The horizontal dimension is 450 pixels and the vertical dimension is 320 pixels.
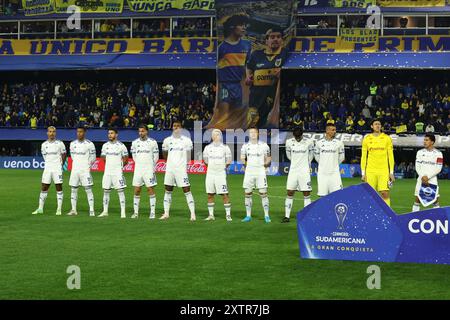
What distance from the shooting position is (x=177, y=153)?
67.2ft

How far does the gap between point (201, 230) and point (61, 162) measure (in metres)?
5.71

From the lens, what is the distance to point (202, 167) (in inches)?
1672

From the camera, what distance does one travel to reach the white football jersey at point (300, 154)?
19.9 m

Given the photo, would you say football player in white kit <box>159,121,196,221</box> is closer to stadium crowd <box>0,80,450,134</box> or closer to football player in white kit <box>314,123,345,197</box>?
football player in white kit <box>314,123,345,197</box>

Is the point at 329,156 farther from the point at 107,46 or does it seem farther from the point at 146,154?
the point at 107,46

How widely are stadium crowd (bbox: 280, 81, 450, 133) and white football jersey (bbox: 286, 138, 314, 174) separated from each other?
21.9 m

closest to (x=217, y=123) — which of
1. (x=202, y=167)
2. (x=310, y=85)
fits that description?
(x=202, y=167)

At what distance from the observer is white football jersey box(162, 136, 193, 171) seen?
66.9ft

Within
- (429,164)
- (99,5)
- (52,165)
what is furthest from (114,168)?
(99,5)

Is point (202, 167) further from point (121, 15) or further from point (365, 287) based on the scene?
point (365, 287)

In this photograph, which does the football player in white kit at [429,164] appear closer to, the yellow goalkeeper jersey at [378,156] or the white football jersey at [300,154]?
the yellow goalkeeper jersey at [378,156]

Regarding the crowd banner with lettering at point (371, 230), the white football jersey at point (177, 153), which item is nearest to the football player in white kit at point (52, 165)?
the white football jersey at point (177, 153)

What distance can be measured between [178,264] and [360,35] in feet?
110

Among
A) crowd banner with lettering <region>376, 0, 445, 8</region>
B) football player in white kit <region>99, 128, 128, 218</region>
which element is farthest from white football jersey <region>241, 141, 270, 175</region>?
crowd banner with lettering <region>376, 0, 445, 8</region>
